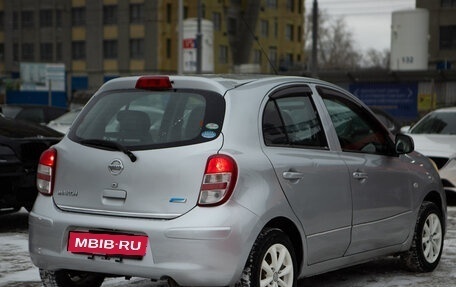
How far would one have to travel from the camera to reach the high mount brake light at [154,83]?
4914 millimetres

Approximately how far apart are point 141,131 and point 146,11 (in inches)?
2353

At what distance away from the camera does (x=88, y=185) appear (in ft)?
15.6

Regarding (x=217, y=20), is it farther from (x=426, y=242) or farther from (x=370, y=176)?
(x=370, y=176)

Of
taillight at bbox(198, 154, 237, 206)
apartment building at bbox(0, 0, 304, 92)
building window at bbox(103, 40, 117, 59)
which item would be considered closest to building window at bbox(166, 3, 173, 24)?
apartment building at bbox(0, 0, 304, 92)

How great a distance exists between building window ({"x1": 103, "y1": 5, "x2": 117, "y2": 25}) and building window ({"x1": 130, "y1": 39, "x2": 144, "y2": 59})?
2749mm

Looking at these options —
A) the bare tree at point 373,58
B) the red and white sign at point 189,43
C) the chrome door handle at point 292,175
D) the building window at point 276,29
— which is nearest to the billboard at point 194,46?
the red and white sign at point 189,43

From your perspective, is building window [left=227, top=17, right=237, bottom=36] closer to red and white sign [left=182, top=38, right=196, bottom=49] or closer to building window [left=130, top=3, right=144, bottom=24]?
→ building window [left=130, top=3, right=144, bottom=24]

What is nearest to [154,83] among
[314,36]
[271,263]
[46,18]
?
[271,263]

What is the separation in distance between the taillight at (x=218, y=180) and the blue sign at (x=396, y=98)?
3385 centimetres

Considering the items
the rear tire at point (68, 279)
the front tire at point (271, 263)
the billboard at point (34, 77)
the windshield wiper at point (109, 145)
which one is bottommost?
the billboard at point (34, 77)

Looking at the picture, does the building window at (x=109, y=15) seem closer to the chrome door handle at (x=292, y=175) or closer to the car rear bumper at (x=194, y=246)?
the chrome door handle at (x=292, y=175)

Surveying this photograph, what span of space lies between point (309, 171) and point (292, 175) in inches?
8.6

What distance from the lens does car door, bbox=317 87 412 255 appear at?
561cm

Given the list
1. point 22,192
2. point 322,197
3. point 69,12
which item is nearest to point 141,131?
point 322,197
